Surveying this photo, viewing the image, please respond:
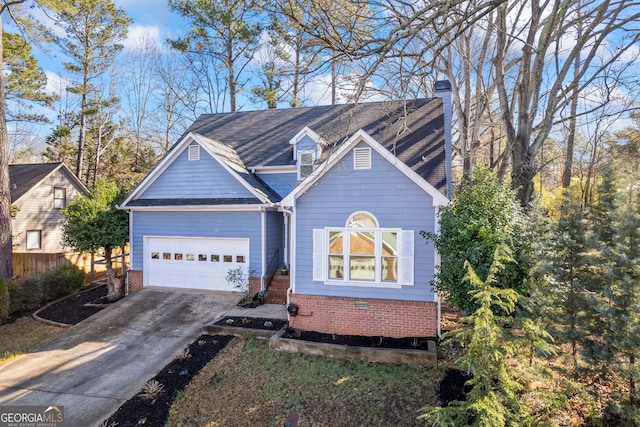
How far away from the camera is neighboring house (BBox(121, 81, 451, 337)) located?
8.60 meters

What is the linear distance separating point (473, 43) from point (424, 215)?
1403cm

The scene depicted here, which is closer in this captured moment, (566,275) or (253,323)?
(566,275)

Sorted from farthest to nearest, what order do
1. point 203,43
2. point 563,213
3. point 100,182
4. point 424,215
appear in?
point 203,43, point 100,182, point 424,215, point 563,213

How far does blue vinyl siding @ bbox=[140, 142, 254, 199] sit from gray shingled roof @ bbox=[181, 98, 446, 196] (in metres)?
0.74

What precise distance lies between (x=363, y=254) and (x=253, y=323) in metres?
3.66

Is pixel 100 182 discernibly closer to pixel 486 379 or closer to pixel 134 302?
pixel 134 302

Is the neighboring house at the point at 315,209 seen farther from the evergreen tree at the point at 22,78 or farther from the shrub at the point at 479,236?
the evergreen tree at the point at 22,78

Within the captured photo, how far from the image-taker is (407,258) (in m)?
8.55

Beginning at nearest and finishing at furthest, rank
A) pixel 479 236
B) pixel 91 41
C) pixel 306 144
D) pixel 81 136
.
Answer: pixel 479 236 → pixel 306 144 → pixel 91 41 → pixel 81 136

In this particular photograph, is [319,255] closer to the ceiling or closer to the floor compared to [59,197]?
closer to the floor

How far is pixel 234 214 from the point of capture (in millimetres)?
12273

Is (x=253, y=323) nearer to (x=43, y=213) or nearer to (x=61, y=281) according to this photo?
(x=61, y=281)

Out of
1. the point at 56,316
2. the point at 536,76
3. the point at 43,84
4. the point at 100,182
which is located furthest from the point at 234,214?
the point at 43,84

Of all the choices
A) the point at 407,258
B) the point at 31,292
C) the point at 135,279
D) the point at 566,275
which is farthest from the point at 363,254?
the point at 31,292
